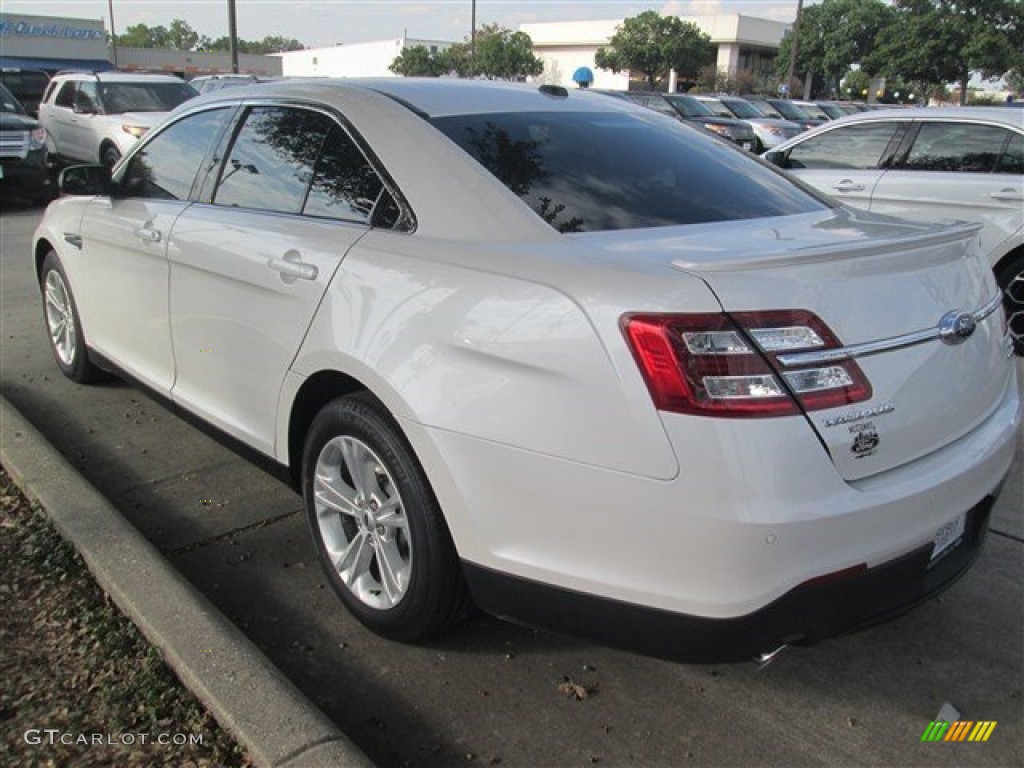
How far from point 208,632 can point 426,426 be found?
95 centimetres

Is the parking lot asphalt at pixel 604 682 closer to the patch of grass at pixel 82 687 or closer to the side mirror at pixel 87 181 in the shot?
the patch of grass at pixel 82 687

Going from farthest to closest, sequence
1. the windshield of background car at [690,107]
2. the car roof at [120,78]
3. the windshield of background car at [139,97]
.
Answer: the windshield of background car at [690,107] < the car roof at [120,78] < the windshield of background car at [139,97]

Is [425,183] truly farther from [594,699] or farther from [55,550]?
[55,550]

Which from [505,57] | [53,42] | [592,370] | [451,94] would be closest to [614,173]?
[451,94]

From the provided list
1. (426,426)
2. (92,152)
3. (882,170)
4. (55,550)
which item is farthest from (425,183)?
(92,152)

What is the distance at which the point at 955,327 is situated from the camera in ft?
7.50

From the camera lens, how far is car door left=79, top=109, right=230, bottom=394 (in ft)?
12.3

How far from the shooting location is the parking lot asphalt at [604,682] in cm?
238

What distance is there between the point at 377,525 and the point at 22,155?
40.1 ft

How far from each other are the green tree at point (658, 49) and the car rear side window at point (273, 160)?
7849 centimetres

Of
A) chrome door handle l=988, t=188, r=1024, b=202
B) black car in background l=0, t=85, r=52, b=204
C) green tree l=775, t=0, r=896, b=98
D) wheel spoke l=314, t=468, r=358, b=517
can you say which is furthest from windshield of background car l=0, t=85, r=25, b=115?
green tree l=775, t=0, r=896, b=98

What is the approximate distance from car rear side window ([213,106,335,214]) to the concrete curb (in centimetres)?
129

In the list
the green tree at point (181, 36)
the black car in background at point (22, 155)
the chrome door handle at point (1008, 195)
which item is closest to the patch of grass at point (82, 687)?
the chrome door handle at point (1008, 195)

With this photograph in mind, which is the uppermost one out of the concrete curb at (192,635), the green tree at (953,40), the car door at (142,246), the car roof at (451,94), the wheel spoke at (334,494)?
the green tree at (953,40)
